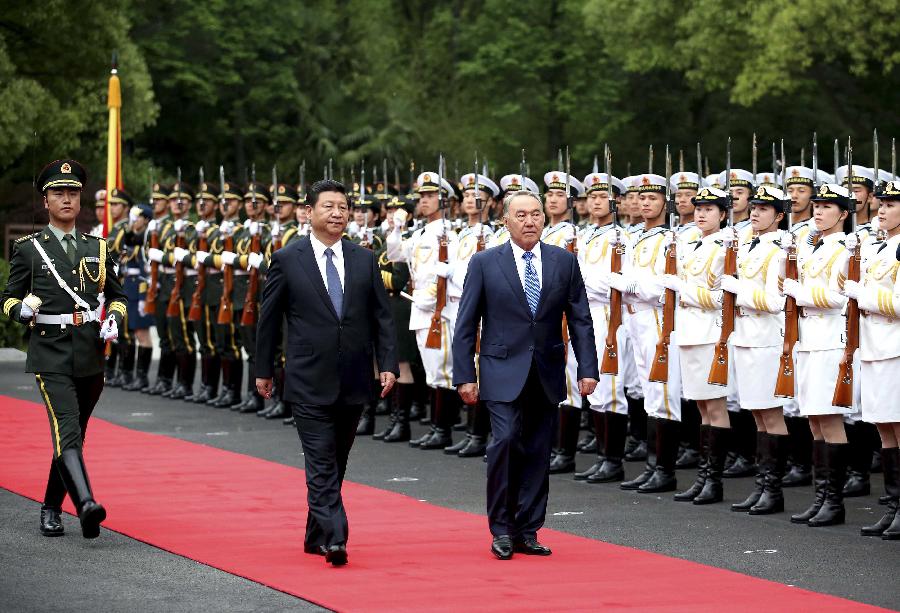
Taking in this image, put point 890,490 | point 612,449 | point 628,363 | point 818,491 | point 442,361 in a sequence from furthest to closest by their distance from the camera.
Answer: point 442,361, point 628,363, point 612,449, point 818,491, point 890,490

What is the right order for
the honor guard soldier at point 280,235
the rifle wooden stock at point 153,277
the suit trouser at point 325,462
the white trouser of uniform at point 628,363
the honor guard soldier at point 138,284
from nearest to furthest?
the suit trouser at point 325,462 → the white trouser of uniform at point 628,363 → the honor guard soldier at point 280,235 → the rifle wooden stock at point 153,277 → the honor guard soldier at point 138,284

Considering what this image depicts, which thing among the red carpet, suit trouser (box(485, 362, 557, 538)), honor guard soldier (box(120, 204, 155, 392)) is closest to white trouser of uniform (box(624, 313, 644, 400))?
the red carpet

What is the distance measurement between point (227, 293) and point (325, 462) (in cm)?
829

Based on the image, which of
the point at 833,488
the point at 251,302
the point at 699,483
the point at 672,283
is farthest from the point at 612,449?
the point at 251,302

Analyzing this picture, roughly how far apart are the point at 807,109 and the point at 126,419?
2607cm

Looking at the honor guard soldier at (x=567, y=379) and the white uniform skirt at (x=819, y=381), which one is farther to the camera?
the honor guard soldier at (x=567, y=379)

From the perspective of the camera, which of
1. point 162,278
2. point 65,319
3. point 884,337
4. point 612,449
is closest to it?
point 65,319

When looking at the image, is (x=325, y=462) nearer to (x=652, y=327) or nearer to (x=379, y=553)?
(x=379, y=553)

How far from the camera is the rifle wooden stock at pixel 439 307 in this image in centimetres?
1338

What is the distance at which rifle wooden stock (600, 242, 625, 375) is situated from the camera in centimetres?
1164

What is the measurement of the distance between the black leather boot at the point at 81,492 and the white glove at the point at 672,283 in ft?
12.6

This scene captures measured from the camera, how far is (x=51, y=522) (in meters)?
9.37

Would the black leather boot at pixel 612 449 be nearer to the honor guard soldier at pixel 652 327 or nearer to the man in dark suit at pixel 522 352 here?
the honor guard soldier at pixel 652 327

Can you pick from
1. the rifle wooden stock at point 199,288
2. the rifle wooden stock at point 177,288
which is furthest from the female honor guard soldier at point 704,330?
the rifle wooden stock at point 177,288
